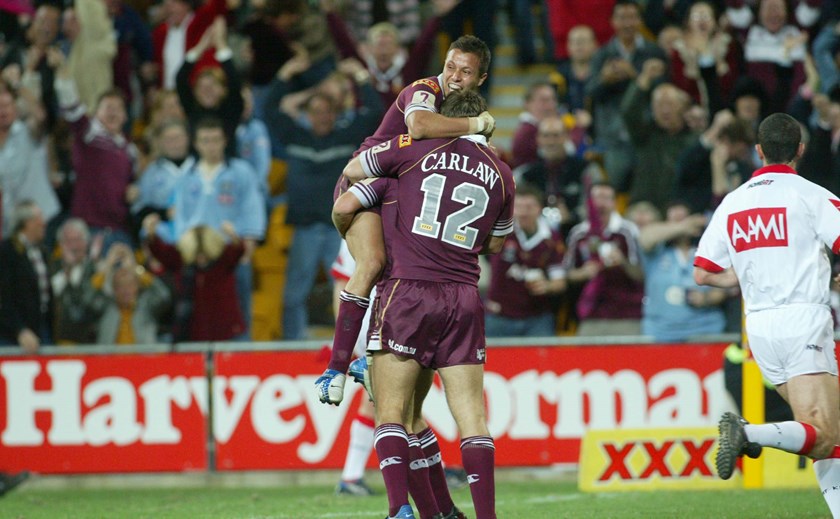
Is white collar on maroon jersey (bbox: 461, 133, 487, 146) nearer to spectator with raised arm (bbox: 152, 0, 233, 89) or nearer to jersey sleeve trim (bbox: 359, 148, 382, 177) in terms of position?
jersey sleeve trim (bbox: 359, 148, 382, 177)

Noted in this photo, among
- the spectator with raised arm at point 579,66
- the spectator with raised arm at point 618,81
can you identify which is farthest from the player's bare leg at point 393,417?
the spectator with raised arm at point 579,66

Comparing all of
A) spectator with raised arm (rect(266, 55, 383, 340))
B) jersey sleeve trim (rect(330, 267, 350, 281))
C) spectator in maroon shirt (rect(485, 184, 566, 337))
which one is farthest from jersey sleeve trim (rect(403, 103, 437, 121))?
spectator with raised arm (rect(266, 55, 383, 340))

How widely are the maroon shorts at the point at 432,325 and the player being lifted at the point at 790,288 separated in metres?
1.42

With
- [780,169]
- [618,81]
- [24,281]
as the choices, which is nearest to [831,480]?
[780,169]

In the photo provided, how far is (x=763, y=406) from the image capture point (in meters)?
10.1

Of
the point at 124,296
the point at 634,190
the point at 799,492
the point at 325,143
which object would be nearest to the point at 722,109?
the point at 634,190

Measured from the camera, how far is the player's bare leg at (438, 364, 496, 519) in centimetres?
679

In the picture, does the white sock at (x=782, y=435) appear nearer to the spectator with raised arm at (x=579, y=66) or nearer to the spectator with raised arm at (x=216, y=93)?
the spectator with raised arm at (x=216, y=93)

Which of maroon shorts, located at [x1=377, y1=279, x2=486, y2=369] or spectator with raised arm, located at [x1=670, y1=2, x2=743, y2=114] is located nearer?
maroon shorts, located at [x1=377, y1=279, x2=486, y2=369]

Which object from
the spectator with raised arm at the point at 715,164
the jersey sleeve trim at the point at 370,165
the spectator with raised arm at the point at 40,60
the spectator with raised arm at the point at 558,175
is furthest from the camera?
the spectator with raised arm at the point at 40,60

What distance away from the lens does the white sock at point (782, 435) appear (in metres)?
6.84

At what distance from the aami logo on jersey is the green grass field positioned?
2.03 meters

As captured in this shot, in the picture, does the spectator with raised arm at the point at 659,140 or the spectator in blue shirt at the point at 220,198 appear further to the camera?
the spectator with raised arm at the point at 659,140

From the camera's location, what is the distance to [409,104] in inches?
283
